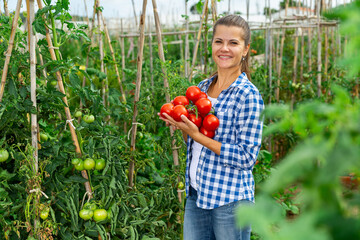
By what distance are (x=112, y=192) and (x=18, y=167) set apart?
17.9 inches

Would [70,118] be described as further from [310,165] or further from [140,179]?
[310,165]

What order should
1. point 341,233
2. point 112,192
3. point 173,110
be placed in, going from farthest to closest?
point 112,192 < point 173,110 < point 341,233

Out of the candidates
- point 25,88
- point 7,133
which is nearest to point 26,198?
point 7,133

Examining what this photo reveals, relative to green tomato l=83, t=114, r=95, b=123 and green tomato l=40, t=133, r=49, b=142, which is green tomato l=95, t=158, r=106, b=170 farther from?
green tomato l=40, t=133, r=49, b=142

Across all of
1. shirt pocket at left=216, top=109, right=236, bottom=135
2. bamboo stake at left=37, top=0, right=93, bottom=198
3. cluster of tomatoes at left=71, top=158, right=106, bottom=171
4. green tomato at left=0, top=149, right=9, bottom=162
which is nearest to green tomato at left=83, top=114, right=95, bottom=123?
bamboo stake at left=37, top=0, right=93, bottom=198

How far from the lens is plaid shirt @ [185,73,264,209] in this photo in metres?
1.41

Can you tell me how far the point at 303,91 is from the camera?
3.98 metres

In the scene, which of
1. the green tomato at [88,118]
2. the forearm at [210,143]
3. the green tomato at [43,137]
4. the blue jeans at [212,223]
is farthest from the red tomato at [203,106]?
the green tomato at [43,137]

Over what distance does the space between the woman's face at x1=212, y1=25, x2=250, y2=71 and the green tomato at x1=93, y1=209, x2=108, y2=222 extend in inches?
33.9

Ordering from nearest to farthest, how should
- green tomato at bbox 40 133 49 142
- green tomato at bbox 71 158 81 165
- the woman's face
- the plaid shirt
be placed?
the plaid shirt < the woman's face < green tomato at bbox 71 158 81 165 < green tomato at bbox 40 133 49 142

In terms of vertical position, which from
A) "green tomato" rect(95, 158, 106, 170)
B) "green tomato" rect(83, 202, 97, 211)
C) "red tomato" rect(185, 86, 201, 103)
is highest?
"red tomato" rect(185, 86, 201, 103)

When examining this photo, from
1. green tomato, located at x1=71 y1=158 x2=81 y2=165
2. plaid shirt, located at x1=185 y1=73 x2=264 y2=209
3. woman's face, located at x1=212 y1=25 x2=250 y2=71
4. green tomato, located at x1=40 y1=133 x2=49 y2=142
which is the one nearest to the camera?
plaid shirt, located at x1=185 y1=73 x2=264 y2=209

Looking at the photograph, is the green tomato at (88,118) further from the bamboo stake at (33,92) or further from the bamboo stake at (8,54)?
the bamboo stake at (8,54)

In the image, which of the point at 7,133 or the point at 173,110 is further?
the point at 7,133
